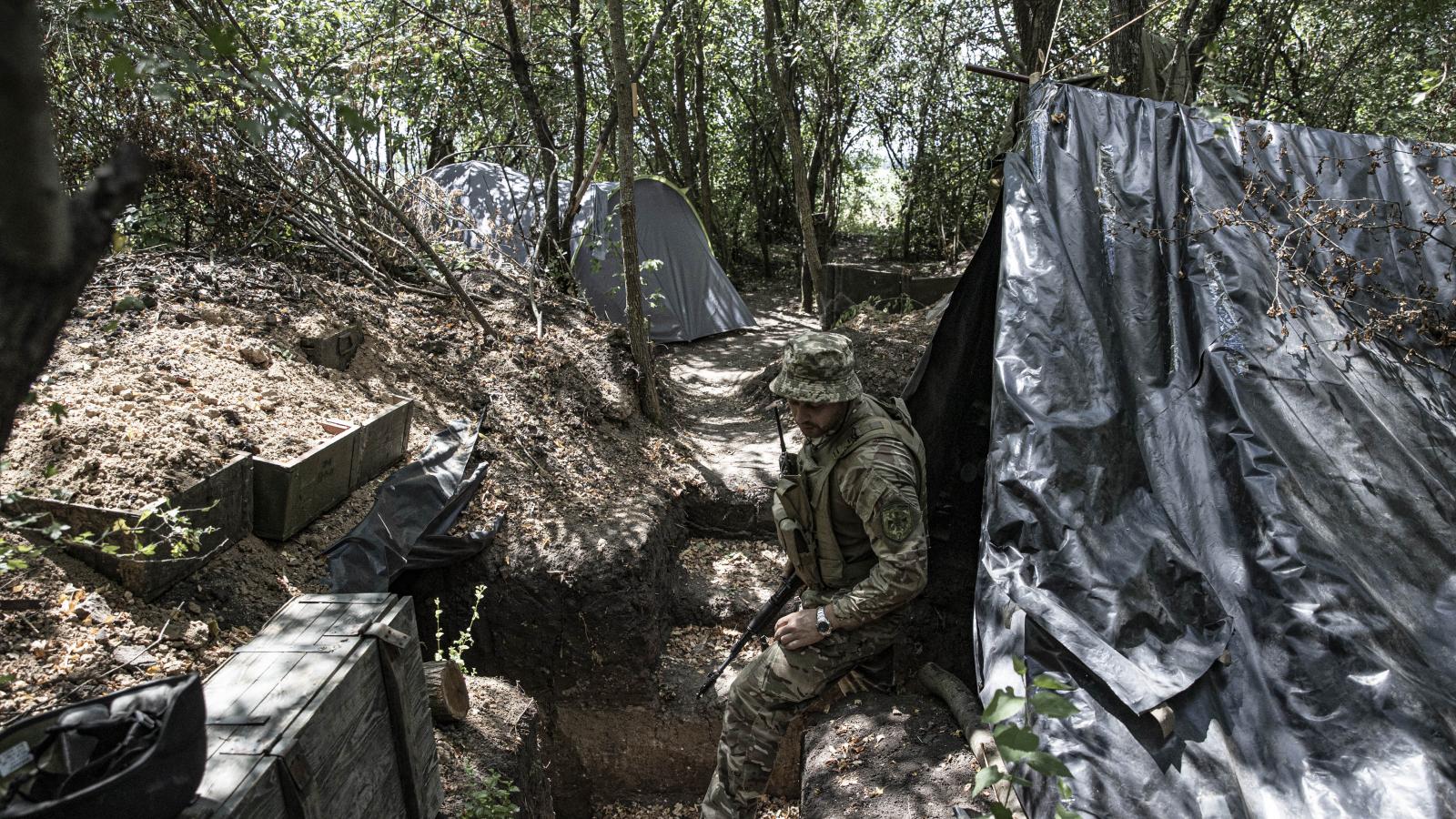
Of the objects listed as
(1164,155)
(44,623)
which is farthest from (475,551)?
(1164,155)

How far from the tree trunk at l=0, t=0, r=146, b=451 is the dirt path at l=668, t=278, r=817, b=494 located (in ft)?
18.4

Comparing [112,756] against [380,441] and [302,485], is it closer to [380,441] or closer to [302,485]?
[302,485]

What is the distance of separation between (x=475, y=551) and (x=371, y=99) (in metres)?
5.28

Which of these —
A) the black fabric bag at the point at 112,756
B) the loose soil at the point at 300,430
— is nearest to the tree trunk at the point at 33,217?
Answer: the black fabric bag at the point at 112,756

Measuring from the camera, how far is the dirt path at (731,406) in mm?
6953

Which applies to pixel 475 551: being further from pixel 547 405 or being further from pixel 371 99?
pixel 371 99

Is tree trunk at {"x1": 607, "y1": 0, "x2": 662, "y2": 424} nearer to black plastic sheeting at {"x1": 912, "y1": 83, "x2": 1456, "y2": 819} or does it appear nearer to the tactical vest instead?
black plastic sheeting at {"x1": 912, "y1": 83, "x2": 1456, "y2": 819}

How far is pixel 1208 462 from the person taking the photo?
312 centimetres

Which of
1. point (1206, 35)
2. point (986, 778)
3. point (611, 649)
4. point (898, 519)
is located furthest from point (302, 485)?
point (1206, 35)

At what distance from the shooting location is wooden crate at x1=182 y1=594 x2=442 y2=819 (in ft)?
6.75

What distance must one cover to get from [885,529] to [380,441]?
3.22m

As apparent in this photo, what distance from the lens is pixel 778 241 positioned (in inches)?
706

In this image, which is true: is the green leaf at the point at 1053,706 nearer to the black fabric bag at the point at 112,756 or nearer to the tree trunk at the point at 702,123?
the black fabric bag at the point at 112,756

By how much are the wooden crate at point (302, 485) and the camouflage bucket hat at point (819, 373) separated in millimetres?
2567
